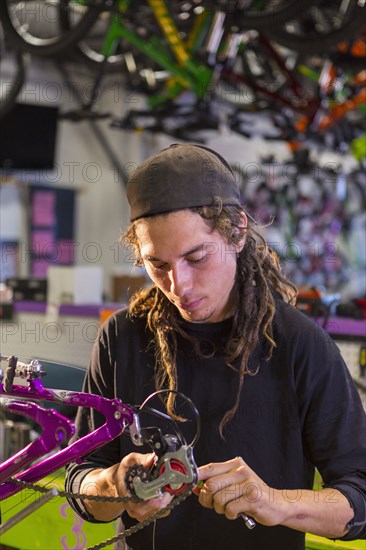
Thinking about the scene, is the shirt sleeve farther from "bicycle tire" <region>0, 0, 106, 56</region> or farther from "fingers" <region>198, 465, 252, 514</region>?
"bicycle tire" <region>0, 0, 106, 56</region>

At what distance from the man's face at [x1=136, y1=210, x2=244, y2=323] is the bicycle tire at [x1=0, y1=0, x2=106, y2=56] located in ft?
10.9

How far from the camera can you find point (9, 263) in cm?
859

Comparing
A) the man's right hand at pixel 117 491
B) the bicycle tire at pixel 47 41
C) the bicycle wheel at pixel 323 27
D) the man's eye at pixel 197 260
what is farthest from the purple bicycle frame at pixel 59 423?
the bicycle tire at pixel 47 41

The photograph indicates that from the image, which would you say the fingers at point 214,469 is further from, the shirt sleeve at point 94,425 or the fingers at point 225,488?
the shirt sleeve at point 94,425

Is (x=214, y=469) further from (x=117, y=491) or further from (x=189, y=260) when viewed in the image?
(x=189, y=260)

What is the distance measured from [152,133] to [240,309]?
6.34 m

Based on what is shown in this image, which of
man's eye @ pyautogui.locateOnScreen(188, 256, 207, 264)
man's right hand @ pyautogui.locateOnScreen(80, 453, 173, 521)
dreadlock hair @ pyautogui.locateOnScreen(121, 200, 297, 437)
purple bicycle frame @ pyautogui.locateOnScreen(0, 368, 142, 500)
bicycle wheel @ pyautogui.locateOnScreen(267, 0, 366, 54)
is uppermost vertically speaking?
bicycle wheel @ pyautogui.locateOnScreen(267, 0, 366, 54)

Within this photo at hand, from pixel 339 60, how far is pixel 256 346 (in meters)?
3.85

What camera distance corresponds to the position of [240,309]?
150cm

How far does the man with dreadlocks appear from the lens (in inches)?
53.0

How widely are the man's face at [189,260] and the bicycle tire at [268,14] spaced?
2.89 meters

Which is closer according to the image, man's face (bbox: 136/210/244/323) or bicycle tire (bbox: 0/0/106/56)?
man's face (bbox: 136/210/244/323)

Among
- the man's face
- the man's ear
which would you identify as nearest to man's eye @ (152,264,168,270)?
the man's face

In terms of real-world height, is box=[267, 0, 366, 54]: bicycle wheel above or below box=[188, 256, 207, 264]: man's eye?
above
